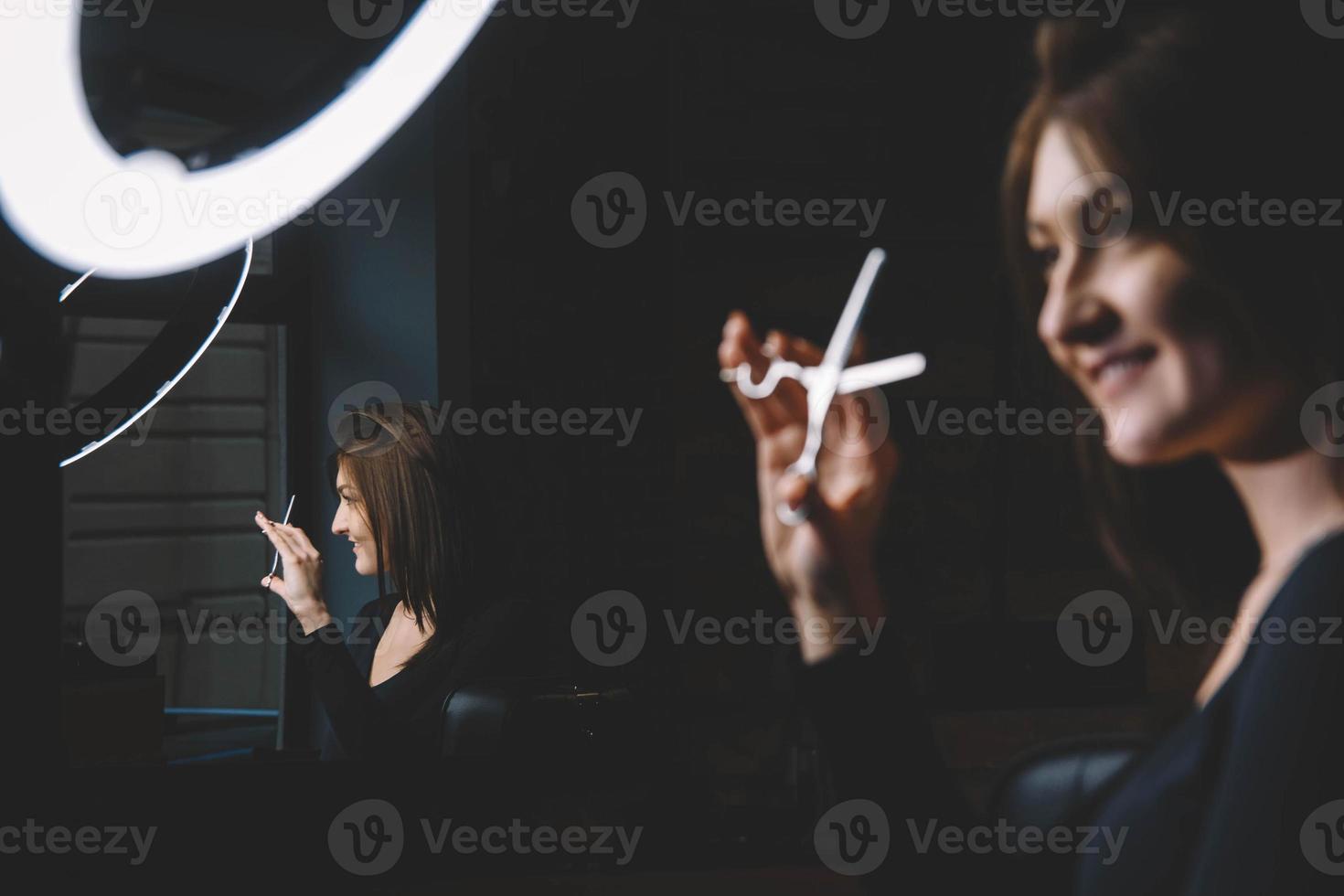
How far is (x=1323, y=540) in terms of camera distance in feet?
1.87

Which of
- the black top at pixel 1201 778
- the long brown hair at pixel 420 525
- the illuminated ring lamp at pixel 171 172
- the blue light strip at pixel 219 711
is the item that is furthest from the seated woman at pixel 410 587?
the black top at pixel 1201 778

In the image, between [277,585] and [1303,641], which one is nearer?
[1303,641]

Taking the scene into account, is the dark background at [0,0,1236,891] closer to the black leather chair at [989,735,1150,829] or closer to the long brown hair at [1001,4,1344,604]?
the black leather chair at [989,735,1150,829]

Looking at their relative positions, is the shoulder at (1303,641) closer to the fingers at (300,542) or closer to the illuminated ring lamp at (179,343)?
the illuminated ring lamp at (179,343)

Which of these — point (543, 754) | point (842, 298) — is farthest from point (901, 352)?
point (543, 754)

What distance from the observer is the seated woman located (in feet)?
5.35

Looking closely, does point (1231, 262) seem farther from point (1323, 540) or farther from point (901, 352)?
point (901, 352)

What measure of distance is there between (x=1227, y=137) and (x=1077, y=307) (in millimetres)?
122

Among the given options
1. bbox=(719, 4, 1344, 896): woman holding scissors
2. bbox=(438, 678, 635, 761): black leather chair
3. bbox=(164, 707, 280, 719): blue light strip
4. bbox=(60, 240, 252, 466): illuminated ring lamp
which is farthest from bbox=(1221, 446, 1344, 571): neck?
bbox=(164, 707, 280, 719): blue light strip

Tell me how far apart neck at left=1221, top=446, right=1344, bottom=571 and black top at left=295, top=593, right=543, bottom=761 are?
1230 mm

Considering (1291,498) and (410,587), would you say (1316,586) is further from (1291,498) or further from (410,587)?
(410,587)

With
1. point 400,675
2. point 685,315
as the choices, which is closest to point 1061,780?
point 400,675

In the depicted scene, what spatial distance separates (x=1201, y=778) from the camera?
58cm

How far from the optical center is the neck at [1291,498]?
0.60 metres
